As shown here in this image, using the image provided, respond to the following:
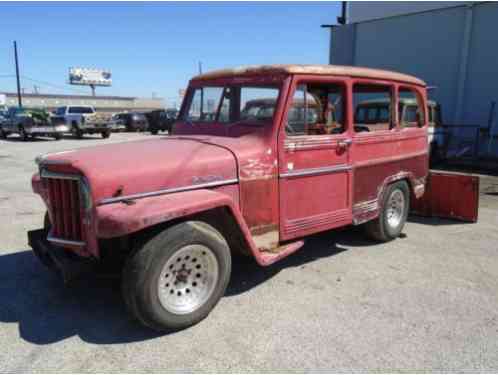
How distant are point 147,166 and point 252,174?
940mm

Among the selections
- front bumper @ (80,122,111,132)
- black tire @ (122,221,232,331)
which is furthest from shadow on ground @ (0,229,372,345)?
front bumper @ (80,122,111,132)

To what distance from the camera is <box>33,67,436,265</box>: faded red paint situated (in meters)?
3.05

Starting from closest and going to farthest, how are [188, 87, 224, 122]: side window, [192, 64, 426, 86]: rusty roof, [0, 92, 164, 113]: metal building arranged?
[192, 64, 426, 86]: rusty roof
[188, 87, 224, 122]: side window
[0, 92, 164, 113]: metal building

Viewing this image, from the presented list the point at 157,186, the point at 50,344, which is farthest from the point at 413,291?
the point at 50,344

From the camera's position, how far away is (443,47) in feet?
48.4

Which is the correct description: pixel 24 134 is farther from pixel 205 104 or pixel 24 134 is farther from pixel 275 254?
pixel 275 254

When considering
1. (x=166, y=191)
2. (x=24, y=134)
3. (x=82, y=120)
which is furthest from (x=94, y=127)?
(x=166, y=191)

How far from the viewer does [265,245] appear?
3.85 metres

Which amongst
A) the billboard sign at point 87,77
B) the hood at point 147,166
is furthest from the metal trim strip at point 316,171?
the billboard sign at point 87,77

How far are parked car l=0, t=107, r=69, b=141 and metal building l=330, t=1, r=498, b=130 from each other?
49.5 ft

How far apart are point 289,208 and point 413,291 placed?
1.40 metres

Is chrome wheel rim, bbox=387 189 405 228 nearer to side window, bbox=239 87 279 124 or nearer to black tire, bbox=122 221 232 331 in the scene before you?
side window, bbox=239 87 279 124

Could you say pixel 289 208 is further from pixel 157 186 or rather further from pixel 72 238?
pixel 72 238

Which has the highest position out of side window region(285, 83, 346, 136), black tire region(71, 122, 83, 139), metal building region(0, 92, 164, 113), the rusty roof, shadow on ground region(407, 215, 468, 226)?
metal building region(0, 92, 164, 113)
